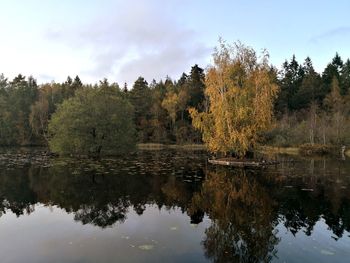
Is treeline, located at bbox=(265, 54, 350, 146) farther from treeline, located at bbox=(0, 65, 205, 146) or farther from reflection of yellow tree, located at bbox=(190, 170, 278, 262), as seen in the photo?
reflection of yellow tree, located at bbox=(190, 170, 278, 262)

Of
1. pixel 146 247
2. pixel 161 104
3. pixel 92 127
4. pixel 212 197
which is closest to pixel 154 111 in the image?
pixel 161 104

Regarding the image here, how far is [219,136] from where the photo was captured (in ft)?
117

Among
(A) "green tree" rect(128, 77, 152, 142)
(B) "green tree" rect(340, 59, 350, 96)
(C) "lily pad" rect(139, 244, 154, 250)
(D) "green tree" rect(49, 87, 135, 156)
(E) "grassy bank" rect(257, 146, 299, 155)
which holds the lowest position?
(C) "lily pad" rect(139, 244, 154, 250)

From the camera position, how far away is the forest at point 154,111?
146ft

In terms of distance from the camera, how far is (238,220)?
13648mm

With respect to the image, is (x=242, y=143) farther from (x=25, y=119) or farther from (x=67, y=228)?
(x=25, y=119)

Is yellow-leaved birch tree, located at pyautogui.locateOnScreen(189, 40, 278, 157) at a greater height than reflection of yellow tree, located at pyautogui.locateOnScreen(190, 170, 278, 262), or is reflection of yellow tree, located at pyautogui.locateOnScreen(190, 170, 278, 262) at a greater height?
yellow-leaved birch tree, located at pyautogui.locateOnScreen(189, 40, 278, 157)

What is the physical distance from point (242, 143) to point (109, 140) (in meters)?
19.0

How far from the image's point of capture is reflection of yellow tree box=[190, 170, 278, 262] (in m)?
10.2

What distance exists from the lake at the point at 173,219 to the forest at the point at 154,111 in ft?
53.2

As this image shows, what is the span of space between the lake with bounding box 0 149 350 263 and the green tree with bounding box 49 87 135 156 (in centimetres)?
1934

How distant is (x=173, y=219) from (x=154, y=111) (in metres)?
68.8

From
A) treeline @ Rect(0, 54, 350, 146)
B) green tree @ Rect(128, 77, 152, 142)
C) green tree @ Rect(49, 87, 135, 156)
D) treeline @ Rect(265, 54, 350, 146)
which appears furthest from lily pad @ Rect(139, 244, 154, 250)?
green tree @ Rect(128, 77, 152, 142)

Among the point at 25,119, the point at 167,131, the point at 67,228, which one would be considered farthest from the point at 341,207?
the point at 25,119
